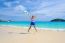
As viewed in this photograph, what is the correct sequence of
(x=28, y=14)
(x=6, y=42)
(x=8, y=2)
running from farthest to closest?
(x=8, y=2)
(x=28, y=14)
(x=6, y=42)

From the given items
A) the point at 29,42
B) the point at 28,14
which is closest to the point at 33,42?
the point at 29,42

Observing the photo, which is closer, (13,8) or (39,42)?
(39,42)

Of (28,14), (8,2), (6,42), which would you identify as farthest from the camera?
(8,2)

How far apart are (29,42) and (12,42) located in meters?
0.33

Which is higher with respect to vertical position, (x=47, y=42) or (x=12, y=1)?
(x=12, y=1)

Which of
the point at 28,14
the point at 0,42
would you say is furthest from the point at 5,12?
the point at 0,42

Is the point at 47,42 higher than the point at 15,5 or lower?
lower

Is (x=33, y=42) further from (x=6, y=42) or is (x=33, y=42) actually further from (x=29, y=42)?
(x=6, y=42)

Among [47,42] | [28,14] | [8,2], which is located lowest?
[47,42]

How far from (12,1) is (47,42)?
4.11m

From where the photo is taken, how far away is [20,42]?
3.84 metres

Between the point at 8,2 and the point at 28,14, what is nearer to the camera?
the point at 28,14

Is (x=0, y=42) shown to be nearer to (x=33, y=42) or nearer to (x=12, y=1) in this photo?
(x=33, y=42)

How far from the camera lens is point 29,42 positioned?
12.7 ft
